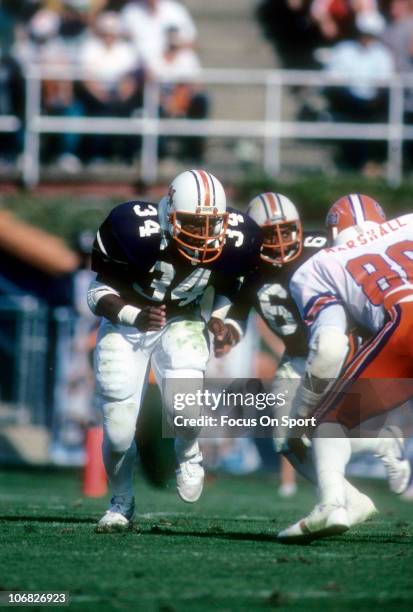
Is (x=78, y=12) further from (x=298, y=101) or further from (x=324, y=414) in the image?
(x=324, y=414)

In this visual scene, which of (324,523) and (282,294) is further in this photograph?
(282,294)

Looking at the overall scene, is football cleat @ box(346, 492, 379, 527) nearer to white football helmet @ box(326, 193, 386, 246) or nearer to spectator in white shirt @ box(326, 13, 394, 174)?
white football helmet @ box(326, 193, 386, 246)

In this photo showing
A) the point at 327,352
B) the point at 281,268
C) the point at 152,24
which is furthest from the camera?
the point at 152,24

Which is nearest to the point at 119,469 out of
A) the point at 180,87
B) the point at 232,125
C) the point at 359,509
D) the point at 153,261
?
the point at 153,261

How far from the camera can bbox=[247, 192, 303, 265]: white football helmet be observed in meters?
7.48

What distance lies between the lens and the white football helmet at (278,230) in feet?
24.5

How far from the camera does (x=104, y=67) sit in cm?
1401

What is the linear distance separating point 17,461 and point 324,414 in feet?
24.2

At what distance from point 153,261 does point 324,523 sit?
62.2 inches

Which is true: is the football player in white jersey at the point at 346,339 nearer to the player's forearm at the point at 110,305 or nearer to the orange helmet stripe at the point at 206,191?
the orange helmet stripe at the point at 206,191

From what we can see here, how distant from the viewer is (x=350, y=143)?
46.3 feet

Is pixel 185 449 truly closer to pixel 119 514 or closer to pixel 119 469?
pixel 119 469

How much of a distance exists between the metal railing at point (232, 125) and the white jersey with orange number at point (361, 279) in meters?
7.49

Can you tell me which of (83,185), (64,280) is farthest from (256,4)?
(64,280)
